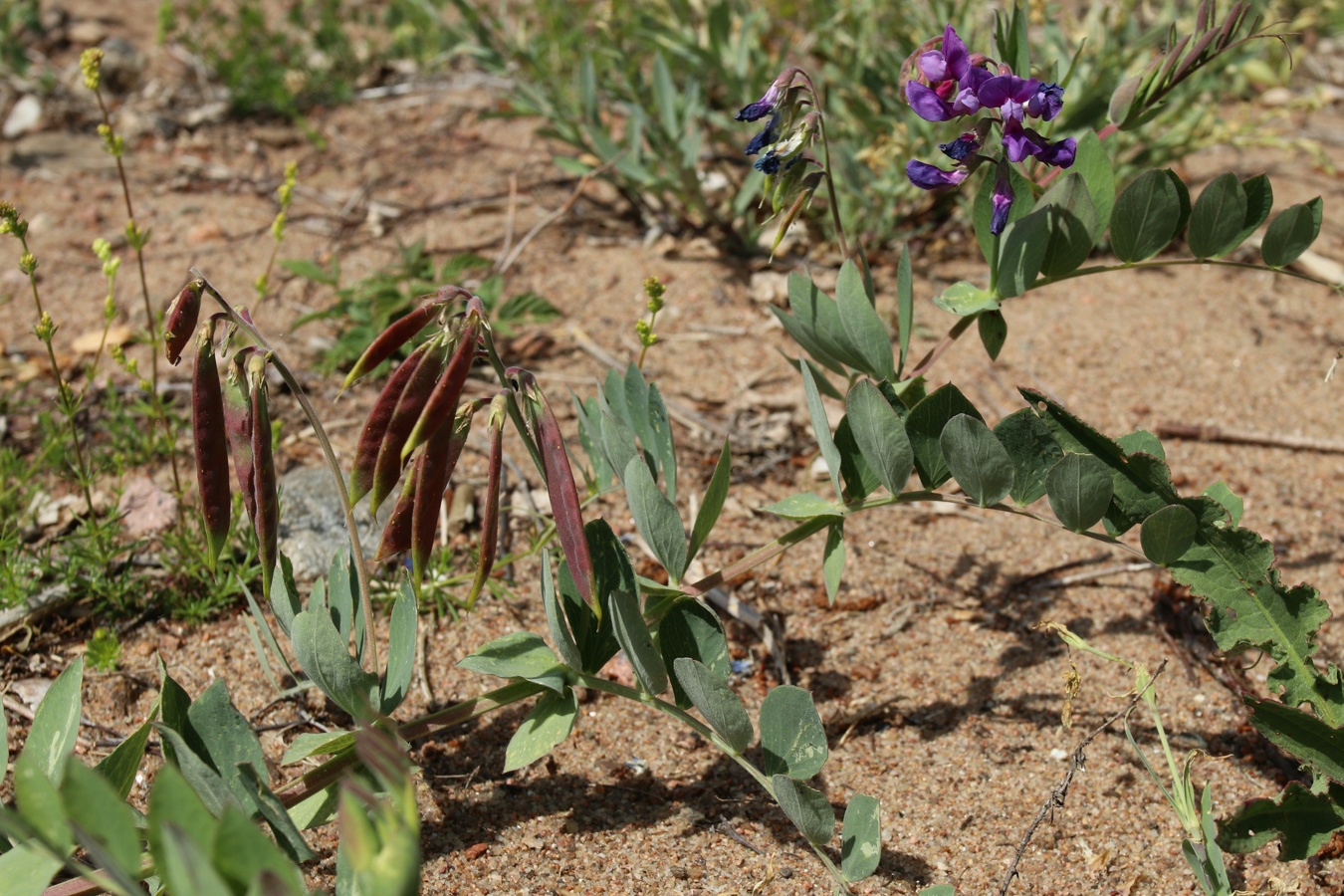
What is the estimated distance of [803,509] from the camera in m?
1.49

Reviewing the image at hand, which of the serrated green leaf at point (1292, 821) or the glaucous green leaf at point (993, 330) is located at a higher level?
the glaucous green leaf at point (993, 330)

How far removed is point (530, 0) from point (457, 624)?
335cm

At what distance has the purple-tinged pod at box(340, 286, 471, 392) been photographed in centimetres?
115

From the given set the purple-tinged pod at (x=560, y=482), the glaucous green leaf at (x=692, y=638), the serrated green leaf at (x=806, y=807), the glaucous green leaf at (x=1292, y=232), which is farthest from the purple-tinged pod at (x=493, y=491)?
the glaucous green leaf at (x=1292, y=232)

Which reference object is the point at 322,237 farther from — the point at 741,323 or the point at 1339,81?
the point at 1339,81

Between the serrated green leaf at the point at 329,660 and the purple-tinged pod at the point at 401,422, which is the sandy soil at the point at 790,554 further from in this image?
the purple-tinged pod at the point at 401,422

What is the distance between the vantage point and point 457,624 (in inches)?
74.6

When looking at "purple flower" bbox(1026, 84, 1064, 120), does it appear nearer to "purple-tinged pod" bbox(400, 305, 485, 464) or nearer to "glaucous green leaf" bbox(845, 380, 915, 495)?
"glaucous green leaf" bbox(845, 380, 915, 495)

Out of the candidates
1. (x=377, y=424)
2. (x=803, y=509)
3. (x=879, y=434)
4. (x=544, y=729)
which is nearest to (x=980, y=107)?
(x=879, y=434)

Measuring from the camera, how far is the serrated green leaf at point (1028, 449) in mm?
1409

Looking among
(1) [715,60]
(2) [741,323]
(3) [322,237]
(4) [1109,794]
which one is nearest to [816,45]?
(1) [715,60]

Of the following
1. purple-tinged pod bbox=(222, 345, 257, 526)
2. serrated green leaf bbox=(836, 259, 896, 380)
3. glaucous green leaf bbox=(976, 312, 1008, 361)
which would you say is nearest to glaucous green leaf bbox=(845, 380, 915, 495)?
serrated green leaf bbox=(836, 259, 896, 380)

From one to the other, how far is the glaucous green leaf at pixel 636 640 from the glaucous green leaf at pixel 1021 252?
0.67 m

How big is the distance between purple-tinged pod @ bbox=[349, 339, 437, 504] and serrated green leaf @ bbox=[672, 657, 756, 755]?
389mm
